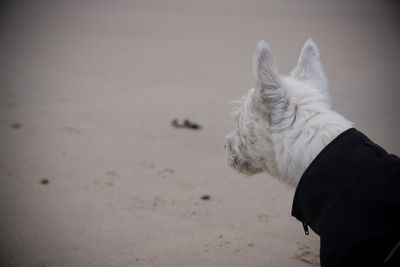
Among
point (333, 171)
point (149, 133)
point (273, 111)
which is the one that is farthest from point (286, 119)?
point (149, 133)

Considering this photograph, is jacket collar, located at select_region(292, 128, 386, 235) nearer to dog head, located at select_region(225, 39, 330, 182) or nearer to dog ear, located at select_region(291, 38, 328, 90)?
dog head, located at select_region(225, 39, 330, 182)

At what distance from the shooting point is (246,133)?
2215 millimetres

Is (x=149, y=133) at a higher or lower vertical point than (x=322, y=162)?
lower

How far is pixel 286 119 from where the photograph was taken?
1.99 m

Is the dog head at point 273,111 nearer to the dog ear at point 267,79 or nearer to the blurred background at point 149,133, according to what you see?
the dog ear at point 267,79

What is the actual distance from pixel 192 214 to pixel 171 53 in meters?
6.50

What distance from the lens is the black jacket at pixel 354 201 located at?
1604mm

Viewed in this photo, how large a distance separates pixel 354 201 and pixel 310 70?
904mm

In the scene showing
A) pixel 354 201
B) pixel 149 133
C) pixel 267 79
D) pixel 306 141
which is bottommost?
pixel 149 133

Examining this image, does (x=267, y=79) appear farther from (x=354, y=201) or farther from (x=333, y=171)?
(x=354, y=201)

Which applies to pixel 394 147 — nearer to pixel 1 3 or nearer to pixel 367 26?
pixel 367 26

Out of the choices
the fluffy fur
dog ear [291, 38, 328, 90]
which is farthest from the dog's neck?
dog ear [291, 38, 328, 90]

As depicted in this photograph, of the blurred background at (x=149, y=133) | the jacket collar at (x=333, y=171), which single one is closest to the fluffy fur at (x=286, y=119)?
the jacket collar at (x=333, y=171)

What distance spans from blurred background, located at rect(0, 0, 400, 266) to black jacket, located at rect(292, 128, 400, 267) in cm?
132
